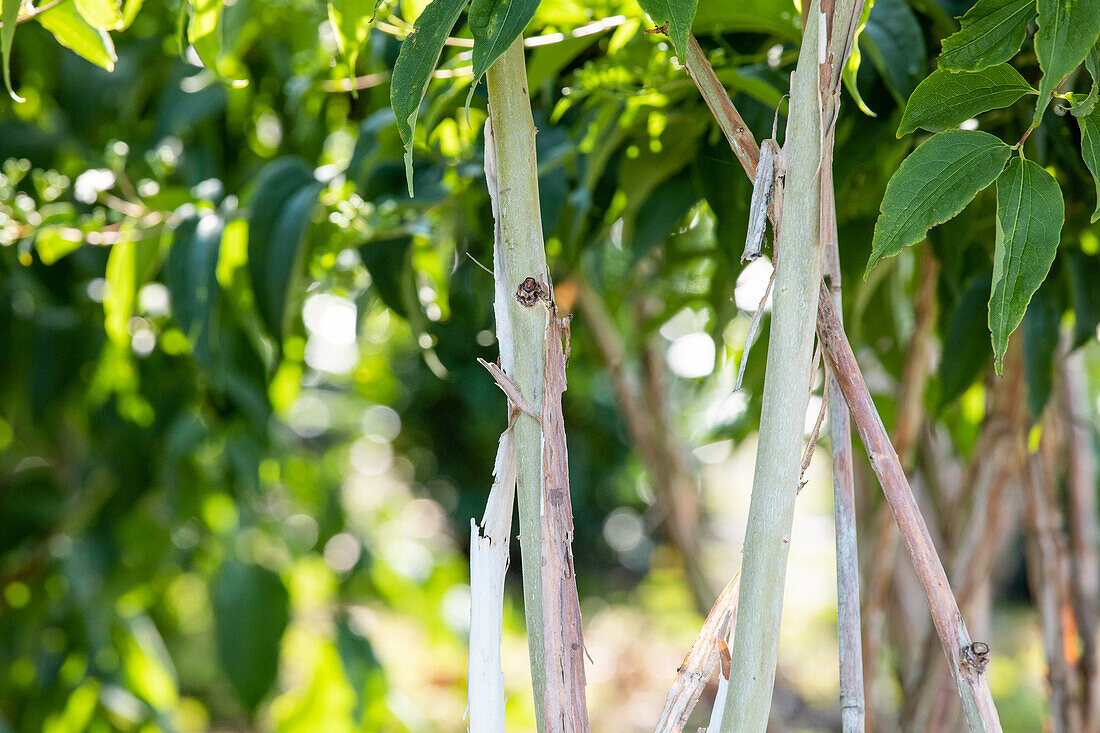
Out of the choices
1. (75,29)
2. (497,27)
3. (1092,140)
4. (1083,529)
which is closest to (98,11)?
(75,29)

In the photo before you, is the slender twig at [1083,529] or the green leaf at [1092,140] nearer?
the green leaf at [1092,140]

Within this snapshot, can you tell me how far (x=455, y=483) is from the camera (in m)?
1.91

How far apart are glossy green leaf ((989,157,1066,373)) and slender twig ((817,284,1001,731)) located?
0.09ft

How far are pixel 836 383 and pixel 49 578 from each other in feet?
2.69

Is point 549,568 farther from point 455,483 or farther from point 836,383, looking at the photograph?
point 455,483

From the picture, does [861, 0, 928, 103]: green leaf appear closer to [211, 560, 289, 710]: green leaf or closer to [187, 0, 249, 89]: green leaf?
[187, 0, 249, 89]: green leaf

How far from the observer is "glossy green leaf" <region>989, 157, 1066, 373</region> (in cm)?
16

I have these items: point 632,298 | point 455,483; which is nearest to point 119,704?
point 632,298

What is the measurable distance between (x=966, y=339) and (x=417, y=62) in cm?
24

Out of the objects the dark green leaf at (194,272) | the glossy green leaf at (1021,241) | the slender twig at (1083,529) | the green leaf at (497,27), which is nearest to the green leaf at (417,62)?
the green leaf at (497,27)

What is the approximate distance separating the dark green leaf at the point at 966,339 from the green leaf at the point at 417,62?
8.8 inches

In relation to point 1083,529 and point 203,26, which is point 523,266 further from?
point 1083,529

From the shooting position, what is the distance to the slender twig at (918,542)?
16cm

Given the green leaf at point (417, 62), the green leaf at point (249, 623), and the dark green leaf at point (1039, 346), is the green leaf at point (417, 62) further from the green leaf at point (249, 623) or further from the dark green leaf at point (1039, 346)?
the green leaf at point (249, 623)
